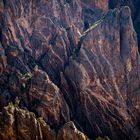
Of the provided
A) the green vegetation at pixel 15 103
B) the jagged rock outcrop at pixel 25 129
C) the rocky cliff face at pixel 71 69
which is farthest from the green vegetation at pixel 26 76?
the jagged rock outcrop at pixel 25 129

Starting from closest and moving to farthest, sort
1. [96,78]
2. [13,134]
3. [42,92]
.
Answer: [13,134] < [42,92] < [96,78]

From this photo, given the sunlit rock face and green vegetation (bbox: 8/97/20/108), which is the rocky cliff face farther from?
the sunlit rock face

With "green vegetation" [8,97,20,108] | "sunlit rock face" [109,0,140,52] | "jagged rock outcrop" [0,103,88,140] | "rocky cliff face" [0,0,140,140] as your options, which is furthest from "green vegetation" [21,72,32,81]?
"sunlit rock face" [109,0,140,52]

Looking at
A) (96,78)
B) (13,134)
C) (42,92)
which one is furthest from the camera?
(96,78)

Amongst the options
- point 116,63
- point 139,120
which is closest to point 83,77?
point 116,63

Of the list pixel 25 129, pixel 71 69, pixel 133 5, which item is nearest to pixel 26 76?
pixel 71 69

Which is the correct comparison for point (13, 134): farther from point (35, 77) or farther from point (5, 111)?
point (35, 77)

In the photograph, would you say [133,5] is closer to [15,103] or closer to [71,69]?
[71,69]

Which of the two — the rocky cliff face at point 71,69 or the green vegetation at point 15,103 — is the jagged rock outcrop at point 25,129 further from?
the rocky cliff face at point 71,69
